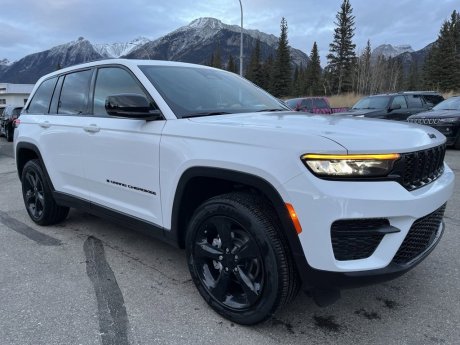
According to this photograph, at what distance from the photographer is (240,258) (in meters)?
2.78

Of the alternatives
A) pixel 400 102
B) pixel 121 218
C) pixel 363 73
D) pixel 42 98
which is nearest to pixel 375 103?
pixel 400 102

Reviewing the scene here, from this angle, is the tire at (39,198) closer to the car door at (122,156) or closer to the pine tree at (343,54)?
the car door at (122,156)

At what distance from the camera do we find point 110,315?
3041mm

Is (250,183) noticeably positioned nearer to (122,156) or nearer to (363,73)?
(122,156)

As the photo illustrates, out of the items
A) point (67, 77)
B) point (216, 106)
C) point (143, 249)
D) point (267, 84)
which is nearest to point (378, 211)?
point (216, 106)

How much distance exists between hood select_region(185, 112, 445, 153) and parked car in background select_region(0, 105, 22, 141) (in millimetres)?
18925

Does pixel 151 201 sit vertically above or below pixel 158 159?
below

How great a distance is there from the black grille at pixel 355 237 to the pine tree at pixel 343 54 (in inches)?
2615

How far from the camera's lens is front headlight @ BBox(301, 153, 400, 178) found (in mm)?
2338

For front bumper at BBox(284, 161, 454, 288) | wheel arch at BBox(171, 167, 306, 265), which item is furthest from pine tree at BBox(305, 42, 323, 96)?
front bumper at BBox(284, 161, 454, 288)

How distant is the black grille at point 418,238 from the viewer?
256cm

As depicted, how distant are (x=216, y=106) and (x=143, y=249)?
169 cm

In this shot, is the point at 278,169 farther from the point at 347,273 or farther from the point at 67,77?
the point at 67,77

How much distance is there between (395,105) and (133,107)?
13210mm
